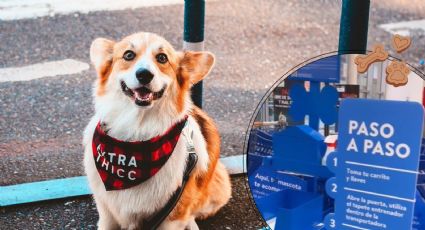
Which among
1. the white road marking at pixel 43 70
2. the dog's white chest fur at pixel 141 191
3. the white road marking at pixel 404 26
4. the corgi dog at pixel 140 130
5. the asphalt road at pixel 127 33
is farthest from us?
the white road marking at pixel 404 26

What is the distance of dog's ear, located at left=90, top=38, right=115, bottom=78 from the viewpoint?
2.56 meters

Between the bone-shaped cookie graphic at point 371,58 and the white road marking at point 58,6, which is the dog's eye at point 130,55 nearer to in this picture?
the bone-shaped cookie graphic at point 371,58

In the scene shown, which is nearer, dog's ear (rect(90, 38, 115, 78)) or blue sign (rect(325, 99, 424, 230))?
blue sign (rect(325, 99, 424, 230))

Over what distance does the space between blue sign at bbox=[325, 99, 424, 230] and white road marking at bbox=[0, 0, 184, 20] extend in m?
3.71

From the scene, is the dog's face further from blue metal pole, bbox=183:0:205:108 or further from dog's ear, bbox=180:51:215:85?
blue metal pole, bbox=183:0:205:108

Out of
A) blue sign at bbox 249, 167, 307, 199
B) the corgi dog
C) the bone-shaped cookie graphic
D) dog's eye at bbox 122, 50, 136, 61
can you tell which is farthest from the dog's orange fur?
the bone-shaped cookie graphic

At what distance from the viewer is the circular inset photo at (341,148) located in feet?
7.45

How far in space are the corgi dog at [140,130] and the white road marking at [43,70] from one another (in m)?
2.09

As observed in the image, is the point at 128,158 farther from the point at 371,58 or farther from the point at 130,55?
the point at 371,58

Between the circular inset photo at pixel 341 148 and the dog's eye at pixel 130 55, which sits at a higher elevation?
the dog's eye at pixel 130 55

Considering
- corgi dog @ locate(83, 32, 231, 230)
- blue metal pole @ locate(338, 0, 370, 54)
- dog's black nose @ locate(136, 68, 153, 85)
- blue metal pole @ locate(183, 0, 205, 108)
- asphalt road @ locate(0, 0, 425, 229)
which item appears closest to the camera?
dog's black nose @ locate(136, 68, 153, 85)

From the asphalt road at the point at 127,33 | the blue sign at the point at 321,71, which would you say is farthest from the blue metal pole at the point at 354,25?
the asphalt road at the point at 127,33

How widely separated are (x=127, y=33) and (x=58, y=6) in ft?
2.73

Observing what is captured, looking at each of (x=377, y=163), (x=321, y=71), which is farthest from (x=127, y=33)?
(x=377, y=163)
